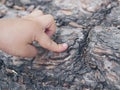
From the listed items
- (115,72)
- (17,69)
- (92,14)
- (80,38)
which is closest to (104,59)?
(115,72)

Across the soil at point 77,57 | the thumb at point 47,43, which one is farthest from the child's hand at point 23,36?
the soil at point 77,57

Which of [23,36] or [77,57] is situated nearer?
[23,36]

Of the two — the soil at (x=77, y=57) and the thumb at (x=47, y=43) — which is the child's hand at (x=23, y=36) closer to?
the thumb at (x=47, y=43)

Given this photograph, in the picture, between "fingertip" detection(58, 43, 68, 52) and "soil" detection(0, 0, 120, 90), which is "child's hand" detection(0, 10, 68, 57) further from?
"soil" detection(0, 0, 120, 90)

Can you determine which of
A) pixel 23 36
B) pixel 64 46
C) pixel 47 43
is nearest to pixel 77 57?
pixel 64 46

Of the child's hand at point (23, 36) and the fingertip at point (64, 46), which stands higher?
the child's hand at point (23, 36)

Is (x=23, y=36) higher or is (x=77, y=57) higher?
(x=23, y=36)

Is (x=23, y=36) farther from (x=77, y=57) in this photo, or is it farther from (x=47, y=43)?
(x=77, y=57)

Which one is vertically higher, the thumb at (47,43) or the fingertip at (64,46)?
the thumb at (47,43)

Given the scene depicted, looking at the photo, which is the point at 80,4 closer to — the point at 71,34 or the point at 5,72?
the point at 71,34
